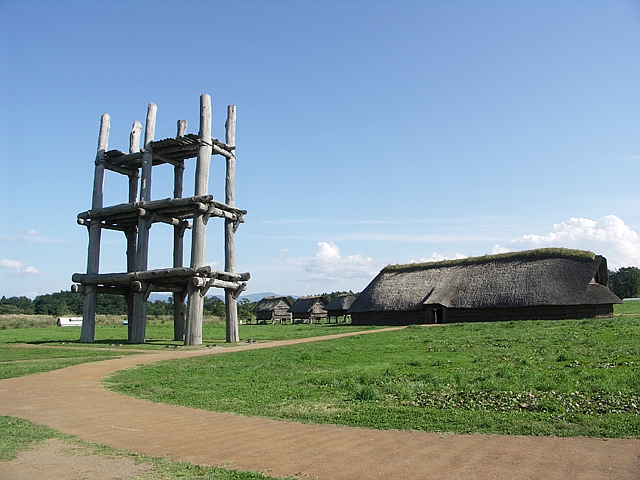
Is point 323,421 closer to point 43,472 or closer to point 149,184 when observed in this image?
point 43,472

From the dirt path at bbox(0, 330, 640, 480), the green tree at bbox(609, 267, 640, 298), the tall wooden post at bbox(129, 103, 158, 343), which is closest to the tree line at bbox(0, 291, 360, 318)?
the green tree at bbox(609, 267, 640, 298)

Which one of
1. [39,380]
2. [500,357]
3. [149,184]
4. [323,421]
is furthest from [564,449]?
[149,184]

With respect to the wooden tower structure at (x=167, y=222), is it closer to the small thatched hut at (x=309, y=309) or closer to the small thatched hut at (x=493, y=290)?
the small thatched hut at (x=493, y=290)

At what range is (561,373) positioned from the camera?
38.1 feet

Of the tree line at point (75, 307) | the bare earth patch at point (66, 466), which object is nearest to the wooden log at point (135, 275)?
the bare earth patch at point (66, 466)

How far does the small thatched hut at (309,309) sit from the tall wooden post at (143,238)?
150ft

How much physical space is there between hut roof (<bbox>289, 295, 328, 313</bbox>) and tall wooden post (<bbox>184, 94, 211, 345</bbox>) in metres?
47.4

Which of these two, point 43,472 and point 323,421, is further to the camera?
point 323,421

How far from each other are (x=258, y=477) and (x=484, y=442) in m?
3.32

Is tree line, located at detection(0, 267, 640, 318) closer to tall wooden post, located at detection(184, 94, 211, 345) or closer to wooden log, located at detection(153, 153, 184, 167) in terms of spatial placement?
wooden log, located at detection(153, 153, 184, 167)

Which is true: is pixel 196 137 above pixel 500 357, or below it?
above

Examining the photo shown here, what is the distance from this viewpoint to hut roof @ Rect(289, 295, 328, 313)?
244ft

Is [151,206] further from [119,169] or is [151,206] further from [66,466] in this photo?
[66,466]

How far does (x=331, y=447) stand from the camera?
23.3 feet
